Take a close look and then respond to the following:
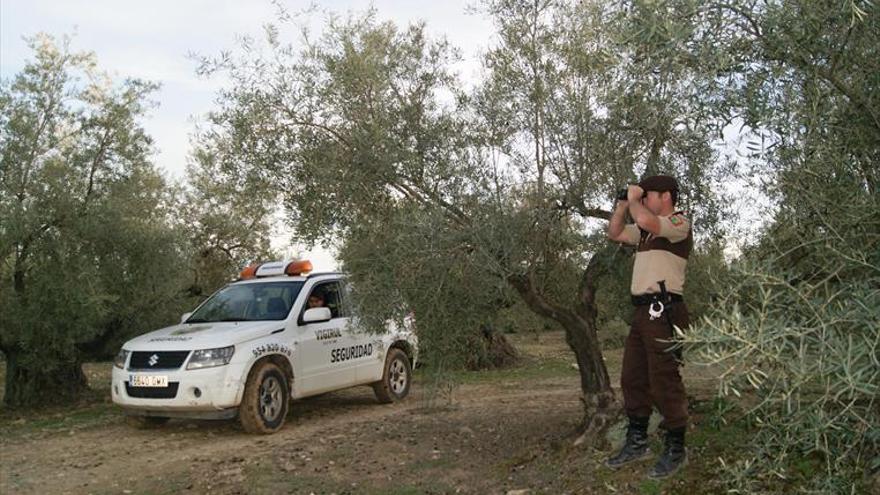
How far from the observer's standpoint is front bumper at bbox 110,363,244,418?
9039 mm

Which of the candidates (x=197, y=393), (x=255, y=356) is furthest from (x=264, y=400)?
(x=197, y=393)

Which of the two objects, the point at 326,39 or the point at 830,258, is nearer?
the point at 830,258

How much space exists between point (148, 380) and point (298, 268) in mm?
2566

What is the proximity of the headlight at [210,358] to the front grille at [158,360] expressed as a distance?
15 cm

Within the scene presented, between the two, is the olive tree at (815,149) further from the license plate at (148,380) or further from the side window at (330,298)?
the side window at (330,298)

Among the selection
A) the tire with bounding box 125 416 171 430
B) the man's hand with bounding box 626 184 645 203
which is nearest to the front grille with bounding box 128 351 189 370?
the tire with bounding box 125 416 171 430

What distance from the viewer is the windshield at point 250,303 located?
10.4 metres

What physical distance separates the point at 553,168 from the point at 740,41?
9.24 feet

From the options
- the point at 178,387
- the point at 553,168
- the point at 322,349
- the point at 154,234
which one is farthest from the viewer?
the point at 154,234

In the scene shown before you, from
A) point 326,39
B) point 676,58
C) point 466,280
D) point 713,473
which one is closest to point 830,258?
point 676,58

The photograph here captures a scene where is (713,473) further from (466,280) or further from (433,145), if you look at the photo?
(433,145)

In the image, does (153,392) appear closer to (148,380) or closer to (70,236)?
(148,380)

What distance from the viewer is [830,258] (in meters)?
3.77

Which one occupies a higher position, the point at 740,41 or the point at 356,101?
the point at 356,101
